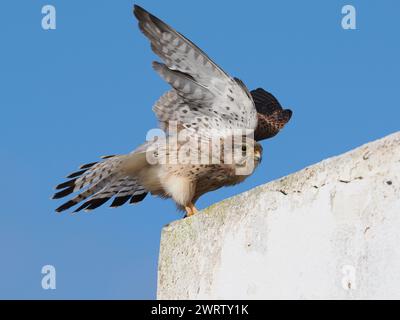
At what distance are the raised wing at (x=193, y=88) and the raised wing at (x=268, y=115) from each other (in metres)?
0.75

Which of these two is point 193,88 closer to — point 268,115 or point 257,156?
point 257,156

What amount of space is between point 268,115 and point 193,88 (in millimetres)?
1454

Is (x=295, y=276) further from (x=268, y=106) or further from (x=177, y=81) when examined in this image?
(x=268, y=106)

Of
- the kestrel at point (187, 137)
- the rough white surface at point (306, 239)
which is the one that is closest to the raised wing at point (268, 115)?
the kestrel at point (187, 137)

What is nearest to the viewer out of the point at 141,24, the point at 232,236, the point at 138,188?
the point at 232,236

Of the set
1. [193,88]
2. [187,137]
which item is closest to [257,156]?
[187,137]

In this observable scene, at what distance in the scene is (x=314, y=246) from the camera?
3834 mm

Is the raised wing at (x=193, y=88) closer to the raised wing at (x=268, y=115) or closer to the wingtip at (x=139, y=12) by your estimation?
the wingtip at (x=139, y=12)

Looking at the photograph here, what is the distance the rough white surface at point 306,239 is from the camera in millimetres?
3518

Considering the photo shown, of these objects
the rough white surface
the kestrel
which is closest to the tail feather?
the kestrel

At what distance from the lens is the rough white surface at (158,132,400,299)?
3.52 metres

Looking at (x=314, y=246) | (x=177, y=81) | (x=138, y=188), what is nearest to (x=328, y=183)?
(x=314, y=246)
